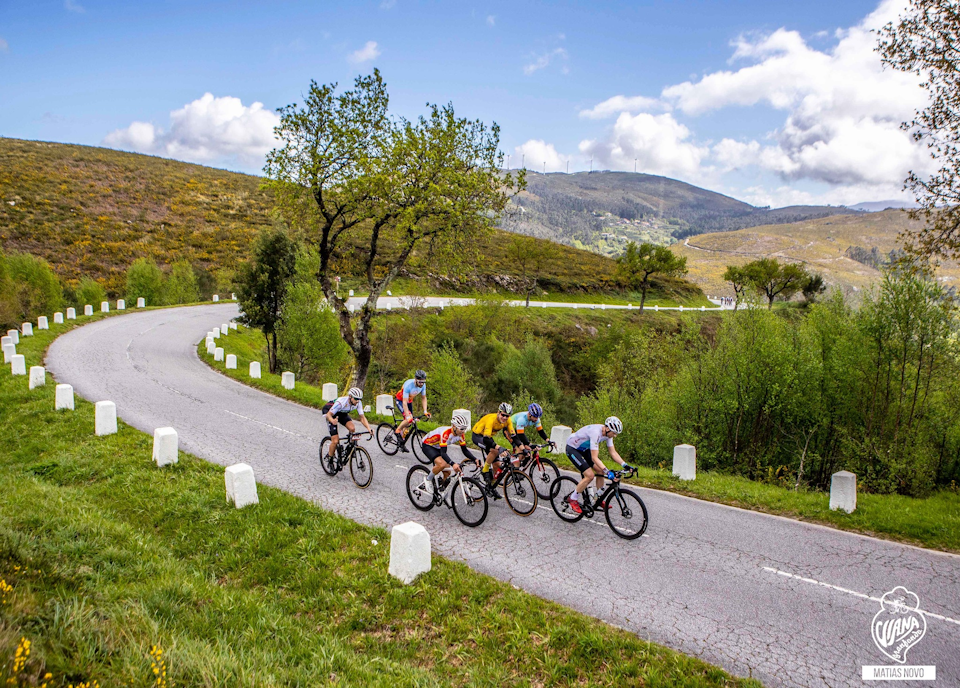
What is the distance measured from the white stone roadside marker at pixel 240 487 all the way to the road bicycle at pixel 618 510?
17.9 ft

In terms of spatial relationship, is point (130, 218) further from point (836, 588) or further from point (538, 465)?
point (836, 588)

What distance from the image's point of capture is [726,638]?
19.4 feet

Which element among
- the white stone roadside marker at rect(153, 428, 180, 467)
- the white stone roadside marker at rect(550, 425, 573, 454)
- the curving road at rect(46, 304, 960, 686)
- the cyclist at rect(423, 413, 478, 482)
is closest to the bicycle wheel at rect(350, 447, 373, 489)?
the curving road at rect(46, 304, 960, 686)

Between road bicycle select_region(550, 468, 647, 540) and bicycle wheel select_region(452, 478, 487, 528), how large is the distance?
1332 millimetres

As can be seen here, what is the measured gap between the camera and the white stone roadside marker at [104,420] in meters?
12.7

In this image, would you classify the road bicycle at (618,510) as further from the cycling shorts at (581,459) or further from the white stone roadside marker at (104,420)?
the white stone roadside marker at (104,420)

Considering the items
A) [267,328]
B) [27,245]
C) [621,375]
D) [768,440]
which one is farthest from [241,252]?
[768,440]

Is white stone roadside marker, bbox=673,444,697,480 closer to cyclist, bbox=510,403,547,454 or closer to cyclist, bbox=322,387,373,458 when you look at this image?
cyclist, bbox=510,403,547,454

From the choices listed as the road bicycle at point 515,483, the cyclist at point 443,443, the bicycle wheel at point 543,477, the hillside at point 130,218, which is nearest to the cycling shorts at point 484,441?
the road bicycle at point 515,483

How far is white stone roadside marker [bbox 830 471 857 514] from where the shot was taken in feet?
31.7

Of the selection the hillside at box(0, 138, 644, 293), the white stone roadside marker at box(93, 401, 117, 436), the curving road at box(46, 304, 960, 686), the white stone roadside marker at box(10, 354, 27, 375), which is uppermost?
the hillside at box(0, 138, 644, 293)

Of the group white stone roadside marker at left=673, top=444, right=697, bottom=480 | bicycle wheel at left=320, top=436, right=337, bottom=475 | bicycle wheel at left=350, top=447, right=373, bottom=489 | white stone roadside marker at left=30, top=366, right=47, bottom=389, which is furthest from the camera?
white stone roadside marker at left=30, top=366, right=47, bottom=389

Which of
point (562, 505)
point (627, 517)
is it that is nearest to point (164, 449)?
point (562, 505)

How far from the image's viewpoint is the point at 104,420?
1276cm
